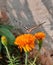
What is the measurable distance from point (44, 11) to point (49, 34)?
208mm

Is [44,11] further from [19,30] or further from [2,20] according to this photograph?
[2,20]

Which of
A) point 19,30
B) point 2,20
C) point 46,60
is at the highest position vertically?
point 2,20

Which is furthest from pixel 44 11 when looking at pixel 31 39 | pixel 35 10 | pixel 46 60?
pixel 31 39

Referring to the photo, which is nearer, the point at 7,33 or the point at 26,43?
the point at 26,43

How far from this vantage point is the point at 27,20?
2660 mm

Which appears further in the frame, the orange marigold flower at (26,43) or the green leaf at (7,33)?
the green leaf at (7,33)

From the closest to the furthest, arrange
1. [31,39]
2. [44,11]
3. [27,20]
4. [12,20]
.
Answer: [31,39], [44,11], [27,20], [12,20]

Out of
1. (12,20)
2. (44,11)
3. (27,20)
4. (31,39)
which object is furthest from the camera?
(12,20)

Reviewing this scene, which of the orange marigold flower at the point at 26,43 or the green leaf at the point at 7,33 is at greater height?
the green leaf at the point at 7,33

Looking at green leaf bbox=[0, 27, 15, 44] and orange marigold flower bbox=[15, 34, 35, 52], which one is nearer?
orange marigold flower bbox=[15, 34, 35, 52]

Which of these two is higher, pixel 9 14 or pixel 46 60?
pixel 9 14

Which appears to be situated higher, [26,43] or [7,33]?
[7,33]

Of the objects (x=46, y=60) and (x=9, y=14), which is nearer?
(x=46, y=60)

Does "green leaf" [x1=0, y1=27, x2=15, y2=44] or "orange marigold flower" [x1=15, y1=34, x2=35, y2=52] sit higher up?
"green leaf" [x1=0, y1=27, x2=15, y2=44]
